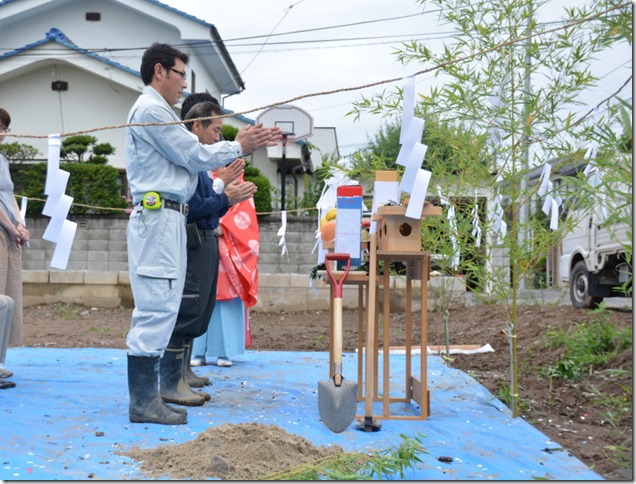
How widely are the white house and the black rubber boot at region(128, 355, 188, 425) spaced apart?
1054cm

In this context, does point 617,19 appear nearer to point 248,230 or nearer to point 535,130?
point 535,130

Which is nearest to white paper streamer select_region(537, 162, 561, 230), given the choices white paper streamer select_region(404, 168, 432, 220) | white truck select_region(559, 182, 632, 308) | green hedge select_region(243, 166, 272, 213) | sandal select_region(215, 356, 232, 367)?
white paper streamer select_region(404, 168, 432, 220)

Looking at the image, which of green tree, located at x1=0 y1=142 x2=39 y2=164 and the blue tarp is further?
green tree, located at x1=0 y1=142 x2=39 y2=164

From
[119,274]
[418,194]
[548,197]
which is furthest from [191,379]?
[119,274]

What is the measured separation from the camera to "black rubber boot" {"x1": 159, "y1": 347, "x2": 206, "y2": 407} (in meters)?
3.79

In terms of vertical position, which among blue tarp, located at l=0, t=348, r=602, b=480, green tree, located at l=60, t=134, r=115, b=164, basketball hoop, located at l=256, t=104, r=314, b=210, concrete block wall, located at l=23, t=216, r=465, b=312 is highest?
basketball hoop, located at l=256, t=104, r=314, b=210

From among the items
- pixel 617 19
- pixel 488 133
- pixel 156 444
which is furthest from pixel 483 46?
pixel 156 444

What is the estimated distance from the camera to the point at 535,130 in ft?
12.3

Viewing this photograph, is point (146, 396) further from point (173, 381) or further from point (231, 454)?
point (231, 454)

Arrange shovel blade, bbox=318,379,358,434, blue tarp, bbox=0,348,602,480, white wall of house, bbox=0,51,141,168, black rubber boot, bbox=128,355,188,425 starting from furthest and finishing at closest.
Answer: white wall of house, bbox=0,51,141,168 → black rubber boot, bbox=128,355,188,425 → shovel blade, bbox=318,379,358,434 → blue tarp, bbox=0,348,602,480

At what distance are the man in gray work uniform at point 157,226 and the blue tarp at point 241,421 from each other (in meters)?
0.19

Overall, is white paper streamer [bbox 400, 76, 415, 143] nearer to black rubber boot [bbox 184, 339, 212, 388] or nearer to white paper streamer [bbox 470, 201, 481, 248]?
white paper streamer [bbox 470, 201, 481, 248]

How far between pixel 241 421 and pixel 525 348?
3.39 meters

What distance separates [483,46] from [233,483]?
104 inches
